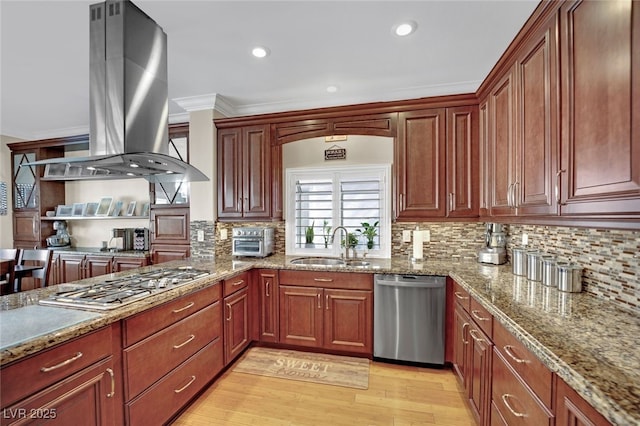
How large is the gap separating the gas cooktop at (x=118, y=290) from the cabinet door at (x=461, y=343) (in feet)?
6.67

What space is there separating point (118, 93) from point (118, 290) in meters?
1.25

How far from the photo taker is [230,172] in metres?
3.32

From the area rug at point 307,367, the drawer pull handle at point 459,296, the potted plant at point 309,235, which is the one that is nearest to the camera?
the drawer pull handle at point 459,296

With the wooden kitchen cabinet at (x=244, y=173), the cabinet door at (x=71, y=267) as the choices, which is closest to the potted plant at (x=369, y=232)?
the wooden kitchen cabinet at (x=244, y=173)

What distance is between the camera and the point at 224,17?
194cm

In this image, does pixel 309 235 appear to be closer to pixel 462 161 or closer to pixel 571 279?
pixel 462 161

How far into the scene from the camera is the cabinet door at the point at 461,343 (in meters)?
2.06

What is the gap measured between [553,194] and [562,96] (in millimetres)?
501

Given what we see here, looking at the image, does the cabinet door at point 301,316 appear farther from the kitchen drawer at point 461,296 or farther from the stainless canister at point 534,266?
the stainless canister at point 534,266

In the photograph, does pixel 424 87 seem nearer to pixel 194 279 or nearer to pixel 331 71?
pixel 331 71

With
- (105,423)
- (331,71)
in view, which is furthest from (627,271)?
(105,423)

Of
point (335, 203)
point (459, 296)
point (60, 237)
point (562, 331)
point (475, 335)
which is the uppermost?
point (335, 203)

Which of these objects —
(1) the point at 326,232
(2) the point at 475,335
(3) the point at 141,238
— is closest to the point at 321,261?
(1) the point at 326,232

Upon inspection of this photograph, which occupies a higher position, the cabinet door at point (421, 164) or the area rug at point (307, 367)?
the cabinet door at point (421, 164)
